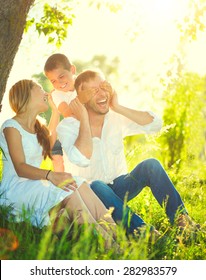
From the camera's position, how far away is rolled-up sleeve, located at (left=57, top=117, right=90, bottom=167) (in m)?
4.14

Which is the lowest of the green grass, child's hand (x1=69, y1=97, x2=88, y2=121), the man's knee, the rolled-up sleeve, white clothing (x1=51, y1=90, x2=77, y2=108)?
the green grass

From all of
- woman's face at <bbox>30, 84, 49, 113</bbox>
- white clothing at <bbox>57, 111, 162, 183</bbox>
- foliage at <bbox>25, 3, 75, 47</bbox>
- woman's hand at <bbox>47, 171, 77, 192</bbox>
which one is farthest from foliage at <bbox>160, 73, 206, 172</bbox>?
woman's hand at <bbox>47, 171, 77, 192</bbox>

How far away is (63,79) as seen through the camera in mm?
5102

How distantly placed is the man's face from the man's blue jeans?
1.89 ft

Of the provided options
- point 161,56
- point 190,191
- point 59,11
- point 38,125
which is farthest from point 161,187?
point 161,56

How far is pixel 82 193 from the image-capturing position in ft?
12.7

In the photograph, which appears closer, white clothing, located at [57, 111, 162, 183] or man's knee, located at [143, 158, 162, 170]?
man's knee, located at [143, 158, 162, 170]

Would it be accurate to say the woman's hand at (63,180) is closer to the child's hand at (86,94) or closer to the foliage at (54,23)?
the child's hand at (86,94)

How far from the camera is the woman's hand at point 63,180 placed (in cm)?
381

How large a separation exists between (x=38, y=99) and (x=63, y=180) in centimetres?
74

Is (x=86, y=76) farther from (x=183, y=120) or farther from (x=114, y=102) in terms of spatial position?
(x=183, y=120)

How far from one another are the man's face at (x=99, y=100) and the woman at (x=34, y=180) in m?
0.44

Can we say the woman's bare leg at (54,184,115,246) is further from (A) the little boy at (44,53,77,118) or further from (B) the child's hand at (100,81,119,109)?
(A) the little boy at (44,53,77,118)

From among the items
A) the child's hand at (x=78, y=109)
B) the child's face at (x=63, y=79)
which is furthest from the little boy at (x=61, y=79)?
the child's hand at (x=78, y=109)
